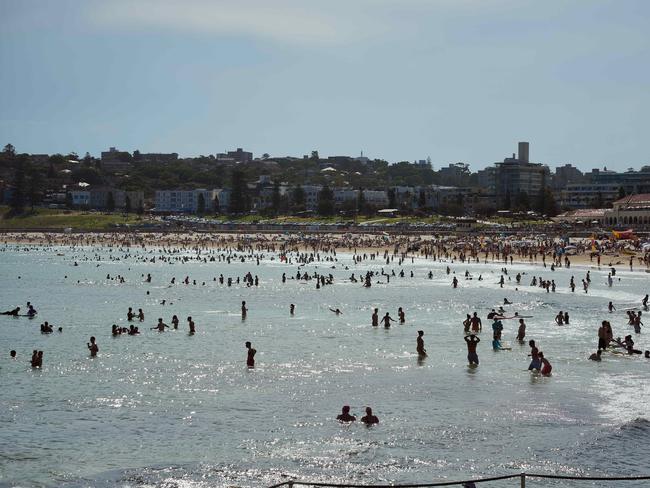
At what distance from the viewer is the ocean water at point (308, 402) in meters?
15.2

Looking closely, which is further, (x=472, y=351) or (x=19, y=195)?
(x=19, y=195)

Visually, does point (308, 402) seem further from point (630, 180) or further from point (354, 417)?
point (630, 180)

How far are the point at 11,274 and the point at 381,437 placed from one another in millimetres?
56031

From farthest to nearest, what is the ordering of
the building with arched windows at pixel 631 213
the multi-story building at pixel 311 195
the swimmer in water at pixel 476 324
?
the multi-story building at pixel 311 195 → the building with arched windows at pixel 631 213 → the swimmer in water at pixel 476 324

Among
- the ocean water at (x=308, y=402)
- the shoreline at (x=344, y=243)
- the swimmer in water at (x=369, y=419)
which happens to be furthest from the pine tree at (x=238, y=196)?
the swimmer in water at (x=369, y=419)

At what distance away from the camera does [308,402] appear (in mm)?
19984

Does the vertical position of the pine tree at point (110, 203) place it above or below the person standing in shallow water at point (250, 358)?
above

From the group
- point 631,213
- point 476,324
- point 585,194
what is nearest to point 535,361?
point 476,324

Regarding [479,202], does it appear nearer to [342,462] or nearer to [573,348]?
[573,348]

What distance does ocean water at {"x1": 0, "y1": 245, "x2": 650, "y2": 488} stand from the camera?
49.9 ft

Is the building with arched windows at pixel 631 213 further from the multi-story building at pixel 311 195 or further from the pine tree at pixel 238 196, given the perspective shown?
the multi-story building at pixel 311 195

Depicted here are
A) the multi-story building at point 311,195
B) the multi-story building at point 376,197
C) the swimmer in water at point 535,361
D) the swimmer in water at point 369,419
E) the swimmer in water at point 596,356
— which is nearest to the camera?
the swimmer in water at point 369,419

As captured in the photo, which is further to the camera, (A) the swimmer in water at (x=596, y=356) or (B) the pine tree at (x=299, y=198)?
(B) the pine tree at (x=299, y=198)

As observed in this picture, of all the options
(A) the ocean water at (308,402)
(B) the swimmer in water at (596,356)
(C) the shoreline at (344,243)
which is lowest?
(A) the ocean water at (308,402)
